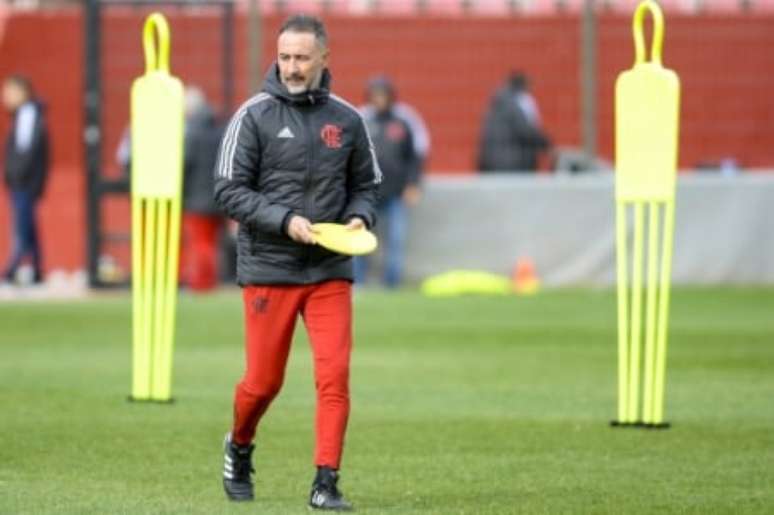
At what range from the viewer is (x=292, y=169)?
10.1 meters

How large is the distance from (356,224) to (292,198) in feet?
1.19

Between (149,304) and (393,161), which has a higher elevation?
(393,161)

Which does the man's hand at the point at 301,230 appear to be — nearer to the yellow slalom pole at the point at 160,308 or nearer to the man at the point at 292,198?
the man at the point at 292,198

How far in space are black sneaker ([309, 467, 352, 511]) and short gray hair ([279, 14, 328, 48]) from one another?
1.79 meters

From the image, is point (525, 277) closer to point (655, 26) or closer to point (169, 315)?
point (169, 315)

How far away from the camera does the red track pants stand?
9.88 m

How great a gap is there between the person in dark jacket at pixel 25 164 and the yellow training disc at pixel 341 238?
682 inches

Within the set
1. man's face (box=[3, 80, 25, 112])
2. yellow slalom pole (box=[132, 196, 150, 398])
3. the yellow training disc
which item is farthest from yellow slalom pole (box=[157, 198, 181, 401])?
man's face (box=[3, 80, 25, 112])

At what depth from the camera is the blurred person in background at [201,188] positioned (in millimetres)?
26922

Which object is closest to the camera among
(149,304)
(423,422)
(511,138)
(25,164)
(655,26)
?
(655,26)

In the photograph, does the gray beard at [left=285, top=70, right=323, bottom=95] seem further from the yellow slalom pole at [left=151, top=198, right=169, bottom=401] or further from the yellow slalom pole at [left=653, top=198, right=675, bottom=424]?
the yellow slalom pole at [left=151, top=198, right=169, bottom=401]

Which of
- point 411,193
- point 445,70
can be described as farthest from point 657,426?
point 445,70

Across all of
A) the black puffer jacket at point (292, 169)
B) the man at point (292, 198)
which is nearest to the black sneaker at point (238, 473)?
the man at point (292, 198)

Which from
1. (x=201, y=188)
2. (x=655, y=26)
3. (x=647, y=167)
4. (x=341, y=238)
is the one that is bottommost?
(x=201, y=188)
